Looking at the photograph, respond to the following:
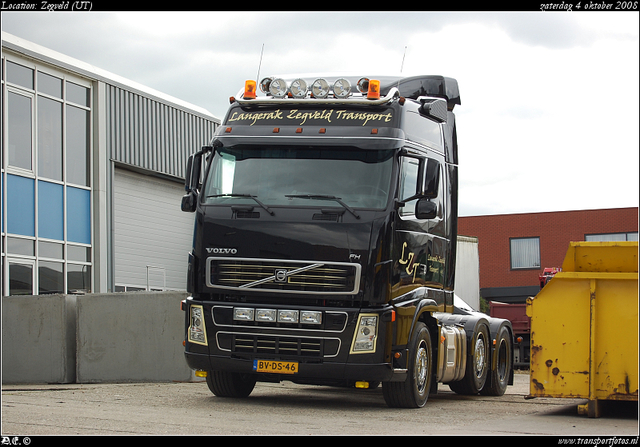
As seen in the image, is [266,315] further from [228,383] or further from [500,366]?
[500,366]

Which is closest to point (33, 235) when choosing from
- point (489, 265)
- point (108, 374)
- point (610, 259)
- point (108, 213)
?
point (108, 213)

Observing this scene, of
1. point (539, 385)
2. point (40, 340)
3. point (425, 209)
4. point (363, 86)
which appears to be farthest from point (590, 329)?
point (40, 340)

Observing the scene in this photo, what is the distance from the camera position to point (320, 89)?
1048 cm

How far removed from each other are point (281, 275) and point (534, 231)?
3837 centimetres

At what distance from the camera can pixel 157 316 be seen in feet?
47.8

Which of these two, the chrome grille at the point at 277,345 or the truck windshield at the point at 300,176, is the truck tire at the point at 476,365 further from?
the truck windshield at the point at 300,176

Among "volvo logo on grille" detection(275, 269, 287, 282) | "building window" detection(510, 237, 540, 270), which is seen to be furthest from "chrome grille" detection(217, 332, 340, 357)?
"building window" detection(510, 237, 540, 270)

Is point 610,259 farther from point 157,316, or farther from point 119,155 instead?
point 119,155

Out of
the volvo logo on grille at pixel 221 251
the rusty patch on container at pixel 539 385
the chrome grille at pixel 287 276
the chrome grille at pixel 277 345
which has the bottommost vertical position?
the rusty patch on container at pixel 539 385

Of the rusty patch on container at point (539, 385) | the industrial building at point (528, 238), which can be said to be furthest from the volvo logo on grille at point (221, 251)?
the industrial building at point (528, 238)

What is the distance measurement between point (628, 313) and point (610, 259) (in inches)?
27.8

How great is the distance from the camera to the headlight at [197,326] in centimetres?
994

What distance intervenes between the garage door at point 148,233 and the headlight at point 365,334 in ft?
50.7

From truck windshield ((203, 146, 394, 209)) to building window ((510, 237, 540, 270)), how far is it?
37494 millimetres
